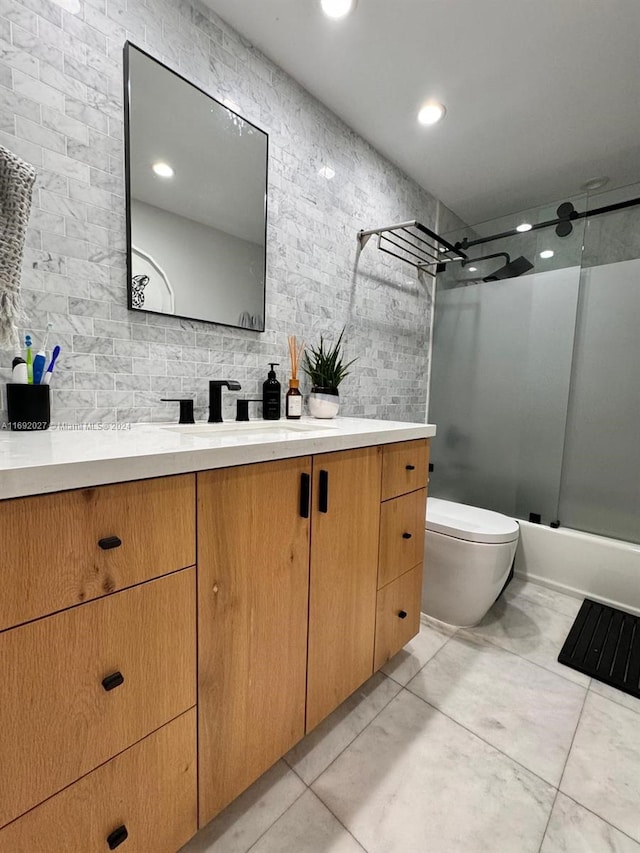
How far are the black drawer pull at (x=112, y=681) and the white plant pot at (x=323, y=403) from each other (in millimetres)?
1073

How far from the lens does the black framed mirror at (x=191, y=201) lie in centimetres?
106

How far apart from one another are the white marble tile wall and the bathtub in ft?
4.50

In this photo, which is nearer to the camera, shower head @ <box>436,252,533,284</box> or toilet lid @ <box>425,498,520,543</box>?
toilet lid @ <box>425,498,520,543</box>

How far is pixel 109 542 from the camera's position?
56cm

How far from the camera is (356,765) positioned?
1.01 m

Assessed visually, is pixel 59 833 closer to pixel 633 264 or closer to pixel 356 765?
pixel 356 765

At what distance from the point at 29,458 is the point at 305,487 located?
52 cm

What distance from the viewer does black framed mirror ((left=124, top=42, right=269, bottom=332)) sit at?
3.49ft

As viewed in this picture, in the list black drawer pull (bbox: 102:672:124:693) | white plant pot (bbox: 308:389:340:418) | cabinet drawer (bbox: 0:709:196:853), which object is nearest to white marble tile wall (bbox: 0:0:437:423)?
white plant pot (bbox: 308:389:340:418)

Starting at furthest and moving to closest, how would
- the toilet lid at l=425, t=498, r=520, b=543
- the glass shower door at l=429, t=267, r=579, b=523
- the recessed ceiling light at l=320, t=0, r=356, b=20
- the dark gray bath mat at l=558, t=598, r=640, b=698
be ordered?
1. the glass shower door at l=429, t=267, r=579, b=523
2. the toilet lid at l=425, t=498, r=520, b=543
3. the dark gray bath mat at l=558, t=598, r=640, b=698
4. the recessed ceiling light at l=320, t=0, r=356, b=20

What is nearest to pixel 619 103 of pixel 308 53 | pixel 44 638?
pixel 308 53

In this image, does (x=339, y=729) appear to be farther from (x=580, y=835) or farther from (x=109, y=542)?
(x=109, y=542)

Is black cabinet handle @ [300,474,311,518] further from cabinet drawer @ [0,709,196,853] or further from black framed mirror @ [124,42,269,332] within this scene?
black framed mirror @ [124,42,269,332]

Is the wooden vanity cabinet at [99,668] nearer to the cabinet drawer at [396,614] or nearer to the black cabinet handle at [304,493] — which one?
the black cabinet handle at [304,493]
